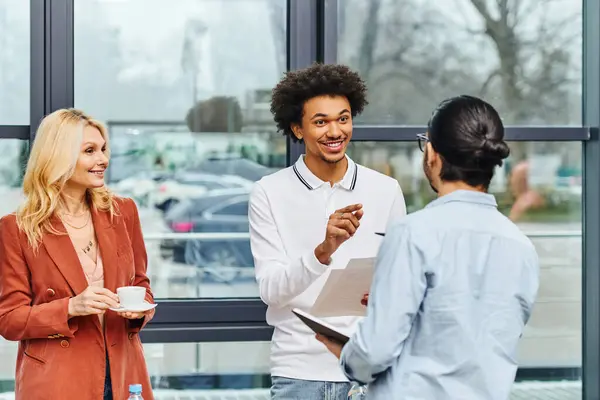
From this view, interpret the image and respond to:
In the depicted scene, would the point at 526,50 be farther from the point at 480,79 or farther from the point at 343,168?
the point at 343,168

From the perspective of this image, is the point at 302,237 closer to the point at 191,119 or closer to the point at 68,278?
the point at 68,278

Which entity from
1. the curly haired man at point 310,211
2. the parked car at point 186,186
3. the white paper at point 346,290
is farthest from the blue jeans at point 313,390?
the parked car at point 186,186

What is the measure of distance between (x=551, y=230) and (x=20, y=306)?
211cm

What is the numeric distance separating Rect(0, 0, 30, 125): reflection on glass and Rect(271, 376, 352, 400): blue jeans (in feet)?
4.99

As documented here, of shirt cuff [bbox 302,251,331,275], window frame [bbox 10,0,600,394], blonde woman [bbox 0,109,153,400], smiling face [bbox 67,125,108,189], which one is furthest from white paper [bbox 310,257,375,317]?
window frame [bbox 10,0,600,394]

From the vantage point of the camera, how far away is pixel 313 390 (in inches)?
91.6

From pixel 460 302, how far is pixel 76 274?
117cm

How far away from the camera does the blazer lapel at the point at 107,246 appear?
8.05 ft

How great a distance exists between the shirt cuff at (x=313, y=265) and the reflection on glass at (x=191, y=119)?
1.24m

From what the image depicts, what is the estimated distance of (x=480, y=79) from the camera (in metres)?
3.53

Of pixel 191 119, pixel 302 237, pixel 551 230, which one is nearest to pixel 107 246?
pixel 302 237

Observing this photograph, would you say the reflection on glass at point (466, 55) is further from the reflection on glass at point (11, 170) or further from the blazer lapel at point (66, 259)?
the blazer lapel at point (66, 259)

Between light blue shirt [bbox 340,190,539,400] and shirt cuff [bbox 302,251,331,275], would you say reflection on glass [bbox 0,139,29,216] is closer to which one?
shirt cuff [bbox 302,251,331,275]

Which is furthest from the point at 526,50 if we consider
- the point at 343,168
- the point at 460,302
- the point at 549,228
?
the point at 460,302
